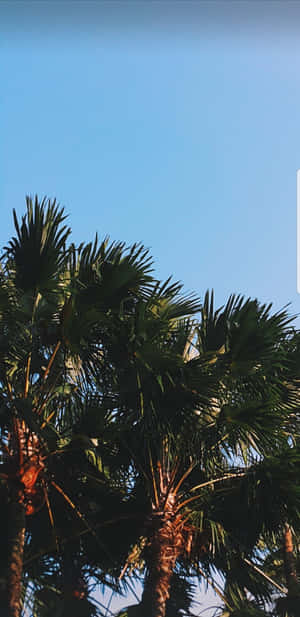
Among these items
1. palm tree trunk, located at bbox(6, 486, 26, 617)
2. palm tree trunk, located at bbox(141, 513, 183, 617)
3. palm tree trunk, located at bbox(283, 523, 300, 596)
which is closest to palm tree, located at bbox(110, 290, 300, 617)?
palm tree trunk, located at bbox(141, 513, 183, 617)

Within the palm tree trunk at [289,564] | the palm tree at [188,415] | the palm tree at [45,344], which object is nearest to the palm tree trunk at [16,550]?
the palm tree at [45,344]

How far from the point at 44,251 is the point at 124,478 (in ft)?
12.4

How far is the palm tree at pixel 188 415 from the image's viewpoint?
8406 mm

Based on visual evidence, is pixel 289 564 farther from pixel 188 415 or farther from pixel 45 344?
pixel 45 344

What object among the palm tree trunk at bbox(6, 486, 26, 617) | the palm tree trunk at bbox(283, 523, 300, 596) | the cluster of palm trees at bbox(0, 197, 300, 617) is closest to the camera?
the palm tree trunk at bbox(6, 486, 26, 617)

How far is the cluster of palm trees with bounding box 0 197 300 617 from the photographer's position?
827 cm

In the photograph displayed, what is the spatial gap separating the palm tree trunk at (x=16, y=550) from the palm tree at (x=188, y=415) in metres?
1.65

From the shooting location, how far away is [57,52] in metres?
6.11

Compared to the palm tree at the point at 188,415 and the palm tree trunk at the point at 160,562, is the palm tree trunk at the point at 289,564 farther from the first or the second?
the palm tree trunk at the point at 160,562

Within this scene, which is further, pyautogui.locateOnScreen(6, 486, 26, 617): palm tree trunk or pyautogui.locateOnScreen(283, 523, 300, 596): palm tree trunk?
pyautogui.locateOnScreen(283, 523, 300, 596): palm tree trunk

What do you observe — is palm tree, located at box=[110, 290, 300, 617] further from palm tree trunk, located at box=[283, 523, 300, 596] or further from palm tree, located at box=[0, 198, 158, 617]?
palm tree trunk, located at box=[283, 523, 300, 596]

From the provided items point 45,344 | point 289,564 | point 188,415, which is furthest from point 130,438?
point 289,564

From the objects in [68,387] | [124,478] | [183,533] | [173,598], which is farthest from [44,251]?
[173,598]

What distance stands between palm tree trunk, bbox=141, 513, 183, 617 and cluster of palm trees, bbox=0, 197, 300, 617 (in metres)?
0.02
